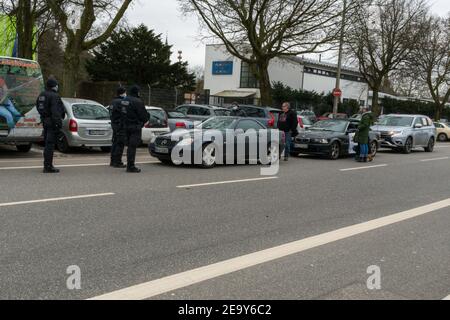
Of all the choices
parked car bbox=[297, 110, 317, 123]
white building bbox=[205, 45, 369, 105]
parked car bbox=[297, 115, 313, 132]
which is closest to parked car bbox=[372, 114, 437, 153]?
parked car bbox=[297, 115, 313, 132]

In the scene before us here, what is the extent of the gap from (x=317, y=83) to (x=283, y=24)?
31.8 metres

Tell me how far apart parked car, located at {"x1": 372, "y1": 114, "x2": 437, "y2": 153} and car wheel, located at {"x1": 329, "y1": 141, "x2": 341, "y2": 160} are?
5.07 metres

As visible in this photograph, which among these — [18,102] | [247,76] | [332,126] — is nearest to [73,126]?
[18,102]

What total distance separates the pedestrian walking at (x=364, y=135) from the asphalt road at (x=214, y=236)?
5.17 meters

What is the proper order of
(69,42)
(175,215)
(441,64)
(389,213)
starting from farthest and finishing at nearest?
1. (441,64)
2. (69,42)
3. (389,213)
4. (175,215)

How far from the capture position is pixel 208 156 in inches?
478

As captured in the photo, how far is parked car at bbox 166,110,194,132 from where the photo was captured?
687 inches

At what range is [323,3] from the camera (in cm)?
2466

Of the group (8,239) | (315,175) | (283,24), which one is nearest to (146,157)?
(315,175)

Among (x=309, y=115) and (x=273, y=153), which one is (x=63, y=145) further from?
(x=309, y=115)

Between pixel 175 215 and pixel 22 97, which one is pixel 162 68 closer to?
pixel 22 97

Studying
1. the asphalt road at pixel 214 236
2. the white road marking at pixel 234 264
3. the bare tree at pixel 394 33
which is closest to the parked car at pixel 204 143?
the asphalt road at pixel 214 236

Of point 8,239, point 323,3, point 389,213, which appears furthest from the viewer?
point 323,3

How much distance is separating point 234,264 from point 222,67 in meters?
51.0
